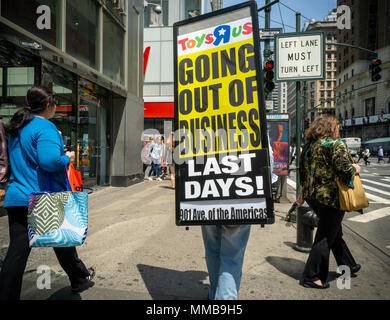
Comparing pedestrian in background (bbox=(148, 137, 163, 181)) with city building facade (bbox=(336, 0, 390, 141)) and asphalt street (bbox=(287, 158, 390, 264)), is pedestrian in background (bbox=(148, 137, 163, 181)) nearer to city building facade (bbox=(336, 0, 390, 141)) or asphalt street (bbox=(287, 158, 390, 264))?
asphalt street (bbox=(287, 158, 390, 264))

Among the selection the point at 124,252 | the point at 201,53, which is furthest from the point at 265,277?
the point at 201,53

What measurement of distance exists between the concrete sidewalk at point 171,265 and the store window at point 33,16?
148 inches

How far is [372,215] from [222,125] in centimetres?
649

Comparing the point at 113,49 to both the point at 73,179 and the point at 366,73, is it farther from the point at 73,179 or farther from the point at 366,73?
the point at 366,73

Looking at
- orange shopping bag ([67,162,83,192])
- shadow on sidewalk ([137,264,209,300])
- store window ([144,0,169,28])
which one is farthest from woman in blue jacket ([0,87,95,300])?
store window ([144,0,169,28])

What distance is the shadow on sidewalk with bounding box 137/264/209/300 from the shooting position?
309 cm

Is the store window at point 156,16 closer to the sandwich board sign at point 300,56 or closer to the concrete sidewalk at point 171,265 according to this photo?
the sandwich board sign at point 300,56

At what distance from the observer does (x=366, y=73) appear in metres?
60.8

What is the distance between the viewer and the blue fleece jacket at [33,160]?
2461 millimetres

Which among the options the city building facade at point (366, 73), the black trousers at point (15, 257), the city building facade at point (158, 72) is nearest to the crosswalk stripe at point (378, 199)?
the black trousers at point (15, 257)

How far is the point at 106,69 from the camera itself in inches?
407

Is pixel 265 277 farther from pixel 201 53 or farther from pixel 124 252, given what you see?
pixel 201 53

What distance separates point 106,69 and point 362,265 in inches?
358

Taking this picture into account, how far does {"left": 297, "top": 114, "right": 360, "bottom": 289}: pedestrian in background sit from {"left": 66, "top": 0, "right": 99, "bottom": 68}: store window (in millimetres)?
6757
